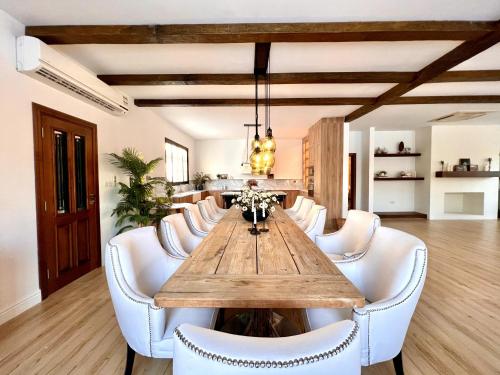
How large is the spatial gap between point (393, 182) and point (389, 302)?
768 cm

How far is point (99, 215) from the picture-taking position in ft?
11.9

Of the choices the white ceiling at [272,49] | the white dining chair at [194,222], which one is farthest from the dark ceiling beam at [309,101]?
the white dining chair at [194,222]

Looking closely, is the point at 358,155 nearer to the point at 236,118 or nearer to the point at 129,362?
the point at 236,118

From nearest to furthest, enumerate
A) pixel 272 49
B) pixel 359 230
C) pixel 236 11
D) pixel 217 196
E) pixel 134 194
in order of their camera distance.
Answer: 1. pixel 236 11
2. pixel 359 230
3. pixel 272 49
4. pixel 134 194
5. pixel 217 196

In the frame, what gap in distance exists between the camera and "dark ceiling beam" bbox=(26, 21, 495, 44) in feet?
7.68

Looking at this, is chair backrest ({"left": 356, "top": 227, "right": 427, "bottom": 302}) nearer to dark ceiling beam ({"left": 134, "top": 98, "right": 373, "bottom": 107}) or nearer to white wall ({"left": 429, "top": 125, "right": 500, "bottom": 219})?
dark ceiling beam ({"left": 134, "top": 98, "right": 373, "bottom": 107})

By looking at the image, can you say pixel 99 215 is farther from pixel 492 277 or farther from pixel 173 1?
pixel 492 277

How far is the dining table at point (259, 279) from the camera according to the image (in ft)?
3.64

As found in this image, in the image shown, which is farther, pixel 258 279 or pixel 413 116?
pixel 413 116

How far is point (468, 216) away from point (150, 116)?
8.86 metres

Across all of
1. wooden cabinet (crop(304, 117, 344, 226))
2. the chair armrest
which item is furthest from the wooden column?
the chair armrest

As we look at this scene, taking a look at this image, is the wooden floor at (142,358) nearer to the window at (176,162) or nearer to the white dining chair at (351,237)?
the white dining chair at (351,237)

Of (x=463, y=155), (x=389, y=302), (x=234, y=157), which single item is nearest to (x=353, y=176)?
(x=463, y=155)

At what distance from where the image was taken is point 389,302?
4.23 ft
